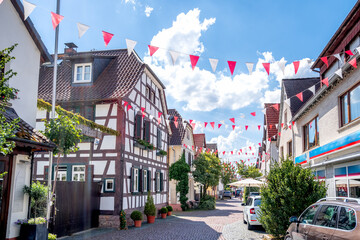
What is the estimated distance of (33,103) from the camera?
10711 mm

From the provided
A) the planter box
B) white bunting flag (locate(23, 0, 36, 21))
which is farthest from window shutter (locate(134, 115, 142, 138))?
white bunting flag (locate(23, 0, 36, 21))

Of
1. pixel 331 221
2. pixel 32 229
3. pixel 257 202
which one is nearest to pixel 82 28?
pixel 32 229

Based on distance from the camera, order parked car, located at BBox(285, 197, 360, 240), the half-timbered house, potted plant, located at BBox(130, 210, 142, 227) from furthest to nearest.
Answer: potted plant, located at BBox(130, 210, 142, 227) → the half-timbered house → parked car, located at BBox(285, 197, 360, 240)

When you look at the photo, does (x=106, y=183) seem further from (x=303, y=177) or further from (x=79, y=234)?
(x=303, y=177)

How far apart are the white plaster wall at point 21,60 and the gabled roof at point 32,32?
87mm

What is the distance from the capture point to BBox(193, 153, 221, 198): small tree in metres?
32.2

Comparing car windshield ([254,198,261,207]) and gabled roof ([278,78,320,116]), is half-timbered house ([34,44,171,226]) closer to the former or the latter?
car windshield ([254,198,261,207])

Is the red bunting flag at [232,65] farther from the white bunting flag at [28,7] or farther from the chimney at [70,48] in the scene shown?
the chimney at [70,48]

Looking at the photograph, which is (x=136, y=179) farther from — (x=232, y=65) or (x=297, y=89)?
(x=232, y=65)

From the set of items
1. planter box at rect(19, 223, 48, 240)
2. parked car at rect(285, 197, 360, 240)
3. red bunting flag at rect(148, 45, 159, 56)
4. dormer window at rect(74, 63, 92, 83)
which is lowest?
planter box at rect(19, 223, 48, 240)

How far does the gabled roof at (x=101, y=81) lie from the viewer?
18.2 meters

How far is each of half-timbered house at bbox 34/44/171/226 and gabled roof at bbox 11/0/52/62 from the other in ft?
17.3

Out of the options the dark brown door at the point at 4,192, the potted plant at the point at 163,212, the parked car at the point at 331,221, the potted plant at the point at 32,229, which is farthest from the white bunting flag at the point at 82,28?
the potted plant at the point at 163,212

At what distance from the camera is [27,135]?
8734 mm
